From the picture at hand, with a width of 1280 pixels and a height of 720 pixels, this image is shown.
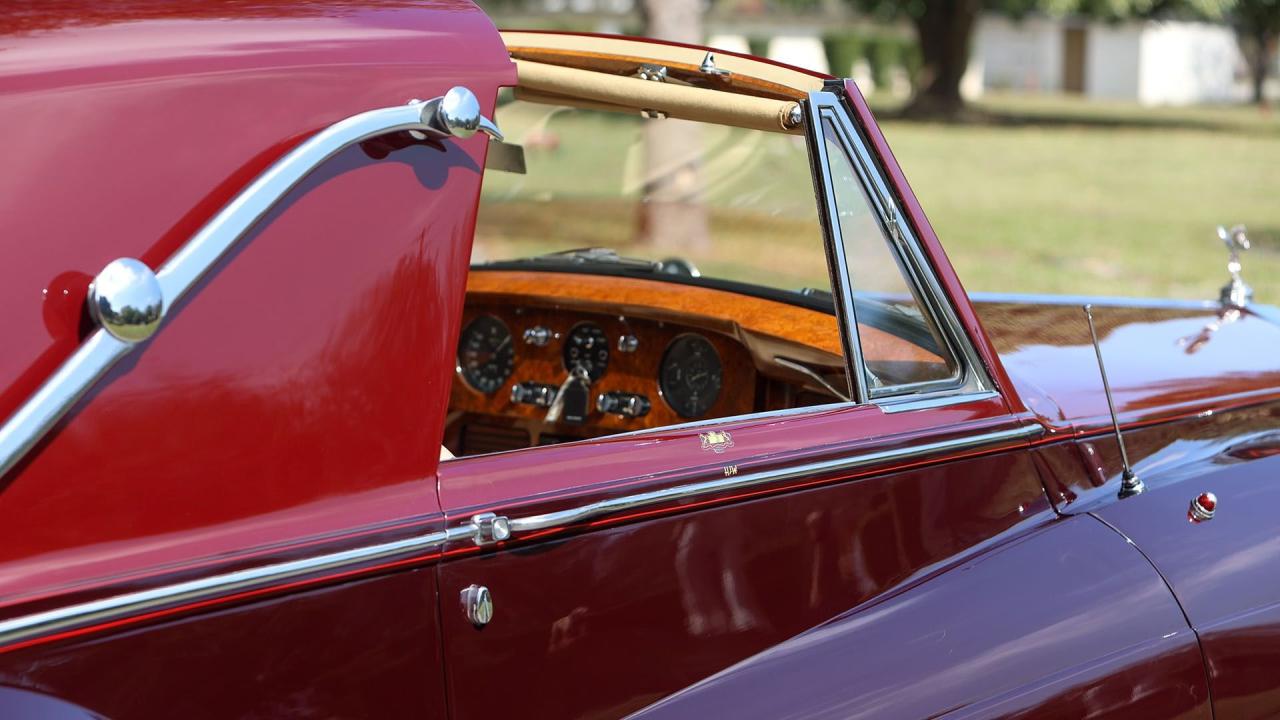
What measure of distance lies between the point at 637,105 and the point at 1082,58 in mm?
54652

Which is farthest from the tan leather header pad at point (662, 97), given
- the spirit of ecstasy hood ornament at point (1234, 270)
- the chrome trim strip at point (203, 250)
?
the spirit of ecstasy hood ornament at point (1234, 270)

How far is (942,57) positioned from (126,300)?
32.7 meters

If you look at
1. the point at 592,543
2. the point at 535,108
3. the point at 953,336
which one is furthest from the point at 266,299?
the point at 535,108

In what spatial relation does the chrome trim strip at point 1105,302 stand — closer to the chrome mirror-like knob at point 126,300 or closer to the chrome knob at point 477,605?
the chrome knob at point 477,605

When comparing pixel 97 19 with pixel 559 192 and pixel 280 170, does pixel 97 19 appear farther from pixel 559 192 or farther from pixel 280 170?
pixel 559 192

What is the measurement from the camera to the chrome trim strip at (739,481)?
181cm

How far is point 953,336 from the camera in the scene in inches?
95.3

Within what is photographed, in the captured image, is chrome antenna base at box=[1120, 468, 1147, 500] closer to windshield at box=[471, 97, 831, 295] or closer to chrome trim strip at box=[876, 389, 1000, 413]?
chrome trim strip at box=[876, 389, 1000, 413]

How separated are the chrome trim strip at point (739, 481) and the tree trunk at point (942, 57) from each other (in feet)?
99.4

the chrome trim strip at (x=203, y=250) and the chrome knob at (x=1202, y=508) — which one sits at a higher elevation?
the chrome trim strip at (x=203, y=250)

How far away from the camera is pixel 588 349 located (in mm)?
3312

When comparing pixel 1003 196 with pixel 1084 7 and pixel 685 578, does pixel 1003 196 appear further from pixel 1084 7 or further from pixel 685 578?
pixel 685 578

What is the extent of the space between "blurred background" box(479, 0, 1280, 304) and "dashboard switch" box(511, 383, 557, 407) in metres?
5.17

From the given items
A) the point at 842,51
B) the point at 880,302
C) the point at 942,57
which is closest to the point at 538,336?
the point at 880,302
